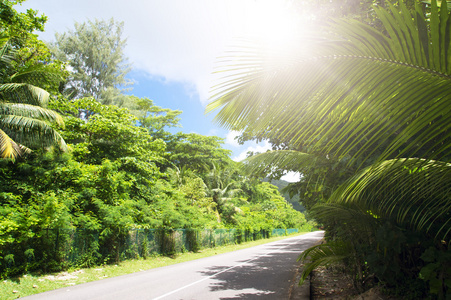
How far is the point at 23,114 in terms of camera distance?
10672mm

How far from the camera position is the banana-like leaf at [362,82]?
4.38 feet

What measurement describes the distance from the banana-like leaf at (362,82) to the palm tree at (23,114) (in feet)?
36.8

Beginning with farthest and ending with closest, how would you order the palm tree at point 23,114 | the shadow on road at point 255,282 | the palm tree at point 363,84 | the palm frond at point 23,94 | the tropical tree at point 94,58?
the tropical tree at point 94,58
the palm frond at point 23,94
the palm tree at point 23,114
the shadow on road at point 255,282
the palm tree at point 363,84

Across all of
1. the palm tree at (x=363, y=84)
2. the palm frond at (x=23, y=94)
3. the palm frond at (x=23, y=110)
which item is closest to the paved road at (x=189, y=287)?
the palm tree at (x=363, y=84)

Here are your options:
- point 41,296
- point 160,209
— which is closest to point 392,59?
point 41,296

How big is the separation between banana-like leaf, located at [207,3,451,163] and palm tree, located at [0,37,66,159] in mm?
11210

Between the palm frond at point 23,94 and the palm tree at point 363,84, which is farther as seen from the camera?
the palm frond at point 23,94

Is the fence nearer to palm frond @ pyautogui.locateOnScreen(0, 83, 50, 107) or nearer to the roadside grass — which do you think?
the roadside grass

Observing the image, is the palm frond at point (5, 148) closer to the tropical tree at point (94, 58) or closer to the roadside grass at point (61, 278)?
the roadside grass at point (61, 278)

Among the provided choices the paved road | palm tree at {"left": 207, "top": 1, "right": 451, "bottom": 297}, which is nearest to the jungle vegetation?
the paved road

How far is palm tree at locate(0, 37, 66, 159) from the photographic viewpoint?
10336 mm

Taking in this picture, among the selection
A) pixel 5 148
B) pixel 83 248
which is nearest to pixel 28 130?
pixel 5 148

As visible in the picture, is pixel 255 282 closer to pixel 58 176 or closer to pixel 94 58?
pixel 58 176

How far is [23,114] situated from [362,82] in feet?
41.2
